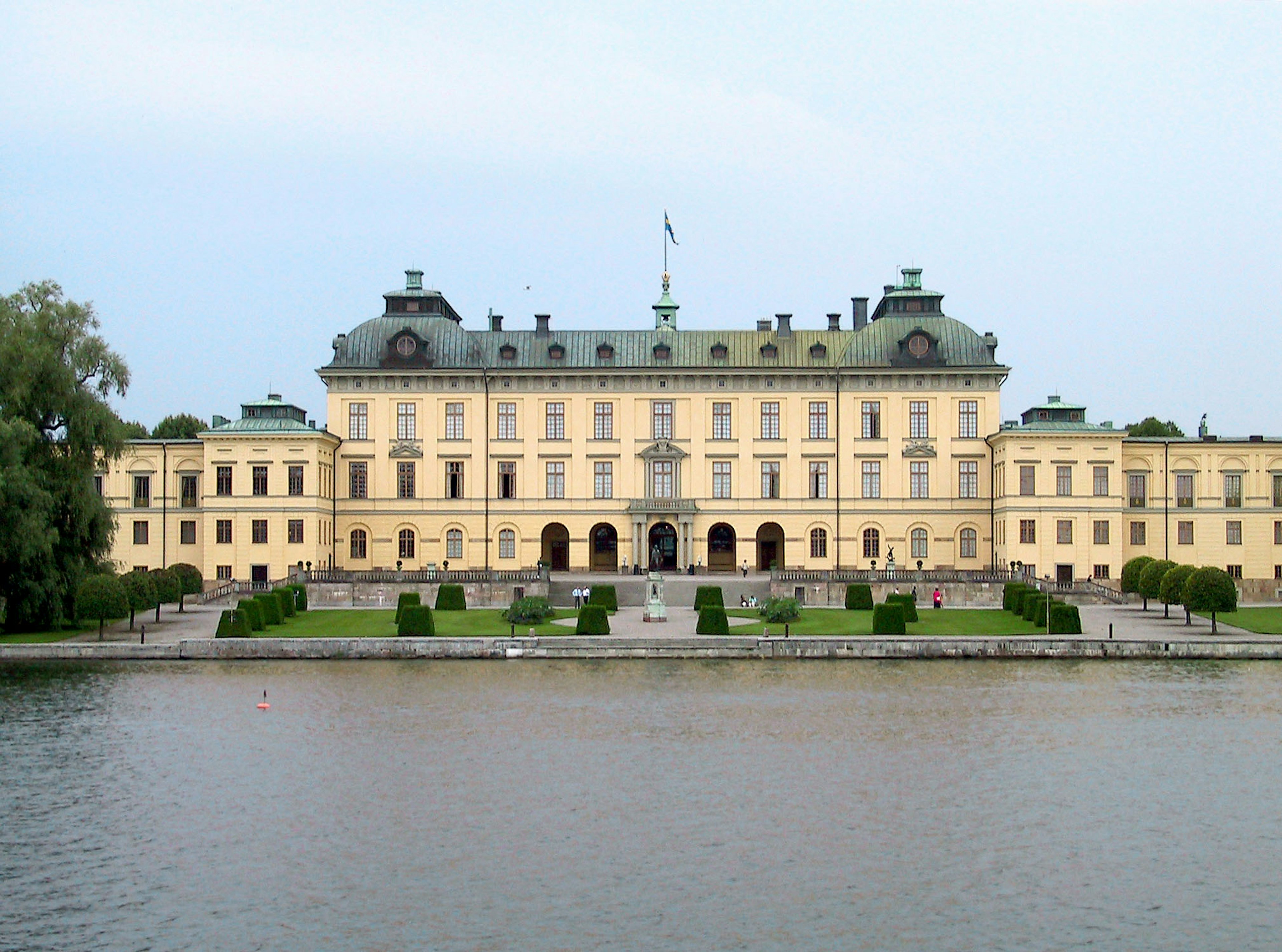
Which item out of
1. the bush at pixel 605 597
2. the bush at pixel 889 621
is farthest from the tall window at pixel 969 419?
the bush at pixel 889 621

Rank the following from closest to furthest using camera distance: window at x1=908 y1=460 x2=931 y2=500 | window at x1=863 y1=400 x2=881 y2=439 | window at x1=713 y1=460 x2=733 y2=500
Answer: window at x1=908 y1=460 x2=931 y2=500
window at x1=863 y1=400 x2=881 y2=439
window at x1=713 y1=460 x2=733 y2=500

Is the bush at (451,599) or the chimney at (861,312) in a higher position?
the chimney at (861,312)

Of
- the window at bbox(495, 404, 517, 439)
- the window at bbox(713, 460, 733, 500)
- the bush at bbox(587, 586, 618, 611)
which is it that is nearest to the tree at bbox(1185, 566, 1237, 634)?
the bush at bbox(587, 586, 618, 611)

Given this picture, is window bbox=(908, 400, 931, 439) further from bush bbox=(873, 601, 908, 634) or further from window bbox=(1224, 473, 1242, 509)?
bush bbox=(873, 601, 908, 634)

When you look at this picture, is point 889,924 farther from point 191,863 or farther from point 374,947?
point 191,863

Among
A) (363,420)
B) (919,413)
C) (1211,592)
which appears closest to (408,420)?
(363,420)

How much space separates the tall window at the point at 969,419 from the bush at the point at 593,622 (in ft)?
103

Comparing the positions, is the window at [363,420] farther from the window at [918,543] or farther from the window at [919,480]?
A: the window at [918,543]

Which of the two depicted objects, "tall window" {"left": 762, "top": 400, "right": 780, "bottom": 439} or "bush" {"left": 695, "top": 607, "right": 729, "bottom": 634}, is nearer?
"bush" {"left": 695, "top": 607, "right": 729, "bottom": 634}

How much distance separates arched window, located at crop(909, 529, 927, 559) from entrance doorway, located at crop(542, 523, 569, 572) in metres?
17.9

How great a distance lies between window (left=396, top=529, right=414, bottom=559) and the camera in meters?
79.9

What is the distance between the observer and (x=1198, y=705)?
40188 mm

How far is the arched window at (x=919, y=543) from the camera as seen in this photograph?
7931 cm

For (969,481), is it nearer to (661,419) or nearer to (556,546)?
(661,419)
